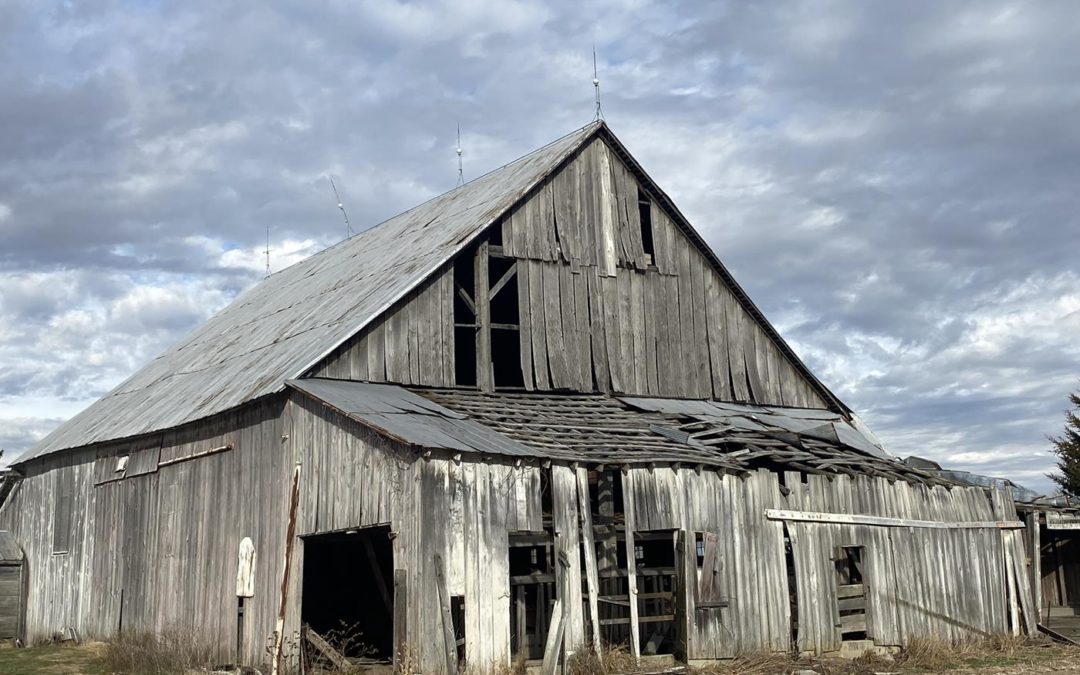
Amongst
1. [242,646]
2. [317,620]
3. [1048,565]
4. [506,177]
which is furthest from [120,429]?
[1048,565]

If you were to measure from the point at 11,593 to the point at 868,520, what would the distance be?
20.9 metres

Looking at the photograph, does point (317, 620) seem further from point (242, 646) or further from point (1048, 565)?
point (1048, 565)

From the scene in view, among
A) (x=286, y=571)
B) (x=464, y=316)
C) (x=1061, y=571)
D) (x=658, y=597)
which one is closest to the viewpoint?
(x=286, y=571)

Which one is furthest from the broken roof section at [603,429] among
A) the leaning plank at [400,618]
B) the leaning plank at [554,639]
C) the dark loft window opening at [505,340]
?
the dark loft window opening at [505,340]

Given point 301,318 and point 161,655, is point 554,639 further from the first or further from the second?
point 301,318

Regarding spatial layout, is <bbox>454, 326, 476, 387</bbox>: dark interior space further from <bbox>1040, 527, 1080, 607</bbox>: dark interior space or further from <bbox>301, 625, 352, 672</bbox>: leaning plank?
<bbox>1040, 527, 1080, 607</bbox>: dark interior space

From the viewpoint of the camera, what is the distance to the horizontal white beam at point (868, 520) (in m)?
19.5

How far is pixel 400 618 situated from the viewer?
15.9 meters

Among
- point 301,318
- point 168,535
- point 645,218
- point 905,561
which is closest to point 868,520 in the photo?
point 905,561

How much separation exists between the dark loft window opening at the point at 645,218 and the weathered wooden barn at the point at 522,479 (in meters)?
0.08

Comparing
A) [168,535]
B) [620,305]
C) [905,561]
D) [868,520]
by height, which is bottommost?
[905,561]

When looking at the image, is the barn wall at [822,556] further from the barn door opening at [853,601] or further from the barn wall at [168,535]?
the barn wall at [168,535]

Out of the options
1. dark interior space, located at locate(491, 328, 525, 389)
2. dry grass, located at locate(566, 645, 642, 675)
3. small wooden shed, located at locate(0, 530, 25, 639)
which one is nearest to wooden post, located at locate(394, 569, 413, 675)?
dry grass, located at locate(566, 645, 642, 675)

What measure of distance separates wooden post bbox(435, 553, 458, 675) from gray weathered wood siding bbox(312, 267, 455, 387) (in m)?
5.05
